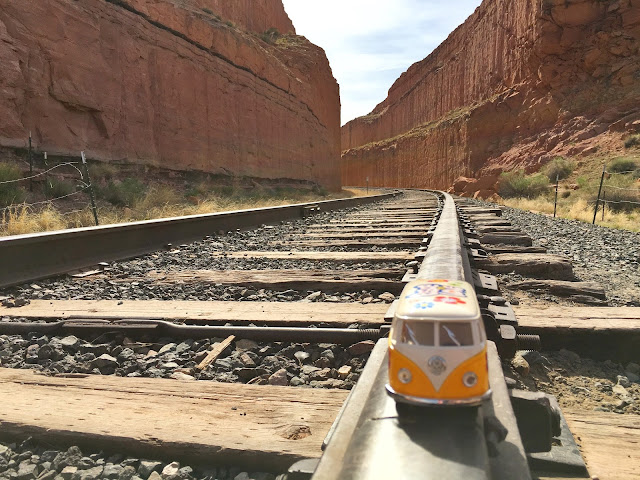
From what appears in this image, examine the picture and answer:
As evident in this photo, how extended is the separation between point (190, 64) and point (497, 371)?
20.0 metres

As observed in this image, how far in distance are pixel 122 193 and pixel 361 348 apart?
1150 centimetres

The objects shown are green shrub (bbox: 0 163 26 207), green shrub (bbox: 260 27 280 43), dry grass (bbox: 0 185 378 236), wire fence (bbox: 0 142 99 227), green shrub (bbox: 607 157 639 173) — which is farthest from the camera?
green shrub (bbox: 260 27 280 43)

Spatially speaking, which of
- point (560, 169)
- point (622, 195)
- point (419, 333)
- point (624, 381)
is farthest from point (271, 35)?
point (419, 333)

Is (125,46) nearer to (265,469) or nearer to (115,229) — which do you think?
(115,229)

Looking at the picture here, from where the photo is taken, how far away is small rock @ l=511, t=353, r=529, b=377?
5.73 ft

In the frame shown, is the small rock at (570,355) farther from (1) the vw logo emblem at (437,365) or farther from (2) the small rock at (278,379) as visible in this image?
(1) the vw logo emblem at (437,365)

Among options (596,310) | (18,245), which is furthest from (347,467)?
(18,245)

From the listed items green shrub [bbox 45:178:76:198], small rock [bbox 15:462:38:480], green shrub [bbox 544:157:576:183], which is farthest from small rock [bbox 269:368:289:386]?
green shrub [bbox 544:157:576:183]

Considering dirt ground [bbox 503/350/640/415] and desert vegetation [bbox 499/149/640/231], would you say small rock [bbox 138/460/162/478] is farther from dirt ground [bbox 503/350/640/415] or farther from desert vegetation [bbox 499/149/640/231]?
desert vegetation [bbox 499/149/640/231]

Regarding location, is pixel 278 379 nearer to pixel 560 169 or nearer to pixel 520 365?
pixel 520 365

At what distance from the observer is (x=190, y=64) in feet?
61.9

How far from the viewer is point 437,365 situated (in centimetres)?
86

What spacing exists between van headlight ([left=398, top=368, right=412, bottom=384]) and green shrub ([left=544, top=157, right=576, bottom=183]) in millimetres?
30629

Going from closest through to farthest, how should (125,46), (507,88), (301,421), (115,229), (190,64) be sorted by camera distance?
(301,421) → (115,229) → (125,46) → (190,64) → (507,88)
